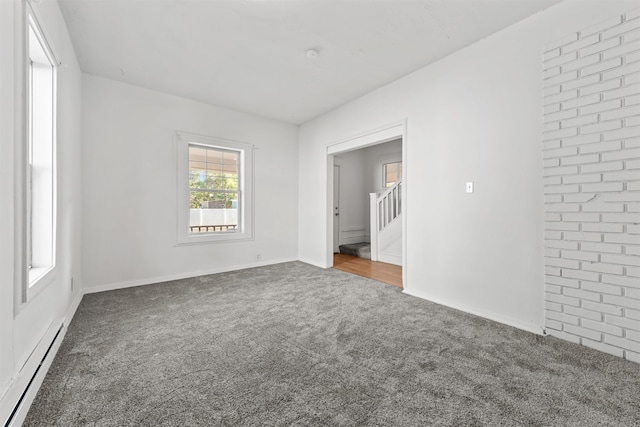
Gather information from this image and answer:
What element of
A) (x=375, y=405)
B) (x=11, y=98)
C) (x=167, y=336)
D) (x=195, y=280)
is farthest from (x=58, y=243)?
(x=375, y=405)

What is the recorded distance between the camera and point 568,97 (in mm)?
2168

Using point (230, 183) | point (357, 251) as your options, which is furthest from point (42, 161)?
point (357, 251)

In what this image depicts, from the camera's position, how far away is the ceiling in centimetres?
229

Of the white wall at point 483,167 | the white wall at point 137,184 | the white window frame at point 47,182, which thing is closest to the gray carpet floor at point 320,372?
the white wall at point 483,167

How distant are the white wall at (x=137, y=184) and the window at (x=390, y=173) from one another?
355cm

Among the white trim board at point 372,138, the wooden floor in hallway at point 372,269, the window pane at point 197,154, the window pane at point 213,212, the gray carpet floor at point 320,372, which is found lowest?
the gray carpet floor at point 320,372

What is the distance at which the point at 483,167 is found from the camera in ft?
8.88

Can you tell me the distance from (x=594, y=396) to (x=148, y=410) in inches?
95.3

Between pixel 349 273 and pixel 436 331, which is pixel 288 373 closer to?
pixel 436 331

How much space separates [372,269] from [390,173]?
3027 mm

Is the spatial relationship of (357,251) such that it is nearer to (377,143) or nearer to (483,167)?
(377,143)

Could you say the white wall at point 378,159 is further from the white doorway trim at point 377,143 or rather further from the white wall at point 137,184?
the white wall at point 137,184

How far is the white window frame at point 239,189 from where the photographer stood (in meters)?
4.06

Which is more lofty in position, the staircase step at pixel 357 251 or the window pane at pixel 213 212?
the window pane at pixel 213 212
